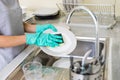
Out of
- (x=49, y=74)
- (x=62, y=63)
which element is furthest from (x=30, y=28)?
(x=49, y=74)

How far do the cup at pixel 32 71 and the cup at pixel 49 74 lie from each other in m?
0.02

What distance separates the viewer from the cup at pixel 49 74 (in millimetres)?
860

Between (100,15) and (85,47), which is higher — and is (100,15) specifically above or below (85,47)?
above

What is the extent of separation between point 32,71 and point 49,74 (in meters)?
0.08

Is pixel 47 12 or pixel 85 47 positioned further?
pixel 47 12

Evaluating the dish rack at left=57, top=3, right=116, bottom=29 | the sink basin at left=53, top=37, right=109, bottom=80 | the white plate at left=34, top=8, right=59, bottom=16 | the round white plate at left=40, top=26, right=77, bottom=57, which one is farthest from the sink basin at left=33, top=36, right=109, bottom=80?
the white plate at left=34, top=8, right=59, bottom=16

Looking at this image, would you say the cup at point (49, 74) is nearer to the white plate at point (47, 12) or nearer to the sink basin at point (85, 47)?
the sink basin at point (85, 47)

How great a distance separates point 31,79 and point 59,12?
3.43 feet

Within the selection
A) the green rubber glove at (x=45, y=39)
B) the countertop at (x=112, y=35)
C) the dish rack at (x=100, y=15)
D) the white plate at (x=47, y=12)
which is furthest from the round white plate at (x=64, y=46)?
the white plate at (x=47, y=12)

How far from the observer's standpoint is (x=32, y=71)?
87 centimetres

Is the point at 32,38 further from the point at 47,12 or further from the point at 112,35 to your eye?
the point at 47,12

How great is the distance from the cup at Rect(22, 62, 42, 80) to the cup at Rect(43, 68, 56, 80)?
0.8 inches

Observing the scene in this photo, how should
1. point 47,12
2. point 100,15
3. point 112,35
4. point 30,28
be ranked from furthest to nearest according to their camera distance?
point 47,12 → point 100,15 → point 112,35 → point 30,28

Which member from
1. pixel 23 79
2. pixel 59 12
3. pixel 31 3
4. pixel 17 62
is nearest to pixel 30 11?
pixel 31 3
